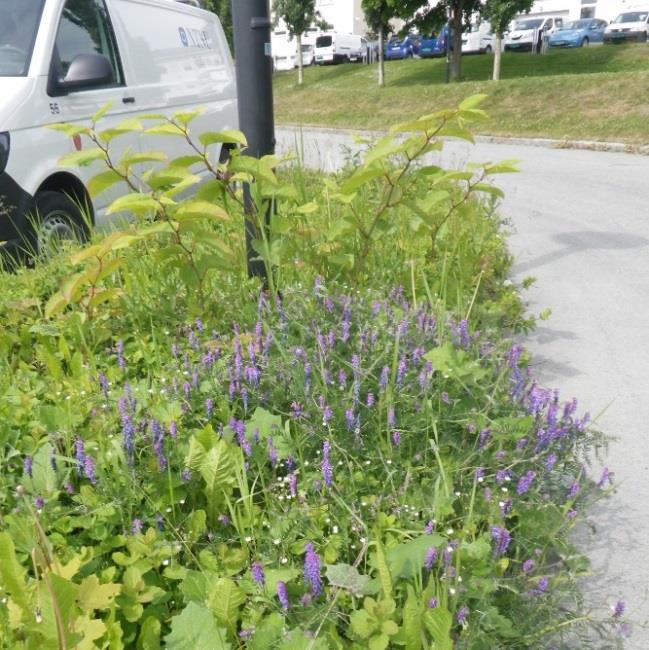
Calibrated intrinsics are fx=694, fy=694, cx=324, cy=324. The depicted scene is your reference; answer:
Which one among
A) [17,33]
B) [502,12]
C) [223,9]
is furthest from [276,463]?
[223,9]

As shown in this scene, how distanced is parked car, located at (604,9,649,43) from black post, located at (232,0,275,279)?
41.1m

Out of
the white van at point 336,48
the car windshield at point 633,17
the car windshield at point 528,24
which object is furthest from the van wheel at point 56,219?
the white van at point 336,48

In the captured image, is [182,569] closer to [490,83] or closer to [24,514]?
[24,514]

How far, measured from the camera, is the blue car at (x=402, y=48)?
143 ft

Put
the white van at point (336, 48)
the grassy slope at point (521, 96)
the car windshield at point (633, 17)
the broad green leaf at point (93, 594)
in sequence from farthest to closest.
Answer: the white van at point (336, 48) < the car windshield at point (633, 17) < the grassy slope at point (521, 96) < the broad green leaf at point (93, 594)

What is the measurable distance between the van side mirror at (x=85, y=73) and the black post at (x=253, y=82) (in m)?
1.79

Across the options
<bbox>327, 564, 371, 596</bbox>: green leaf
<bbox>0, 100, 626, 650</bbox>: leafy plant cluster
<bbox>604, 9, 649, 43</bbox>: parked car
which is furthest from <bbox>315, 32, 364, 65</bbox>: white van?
<bbox>327, 564, 371, 596</bbox>: green leaf

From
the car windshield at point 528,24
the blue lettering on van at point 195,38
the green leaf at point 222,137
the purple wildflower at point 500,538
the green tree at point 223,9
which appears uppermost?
the green tree at point 223,9

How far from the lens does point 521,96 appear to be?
58.7 ft

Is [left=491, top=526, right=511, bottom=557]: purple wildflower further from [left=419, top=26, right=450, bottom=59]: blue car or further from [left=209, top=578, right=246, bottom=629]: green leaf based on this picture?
[left=419, top=26, right=450, bottom=59]: blue car

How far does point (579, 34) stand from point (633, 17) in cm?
287

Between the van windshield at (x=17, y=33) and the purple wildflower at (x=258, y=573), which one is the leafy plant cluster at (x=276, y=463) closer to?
the purple wildflower at (x=258, y=573)

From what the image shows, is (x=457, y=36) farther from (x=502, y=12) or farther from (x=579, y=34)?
(x=579, y=34)

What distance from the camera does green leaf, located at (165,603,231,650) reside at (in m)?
1.46
